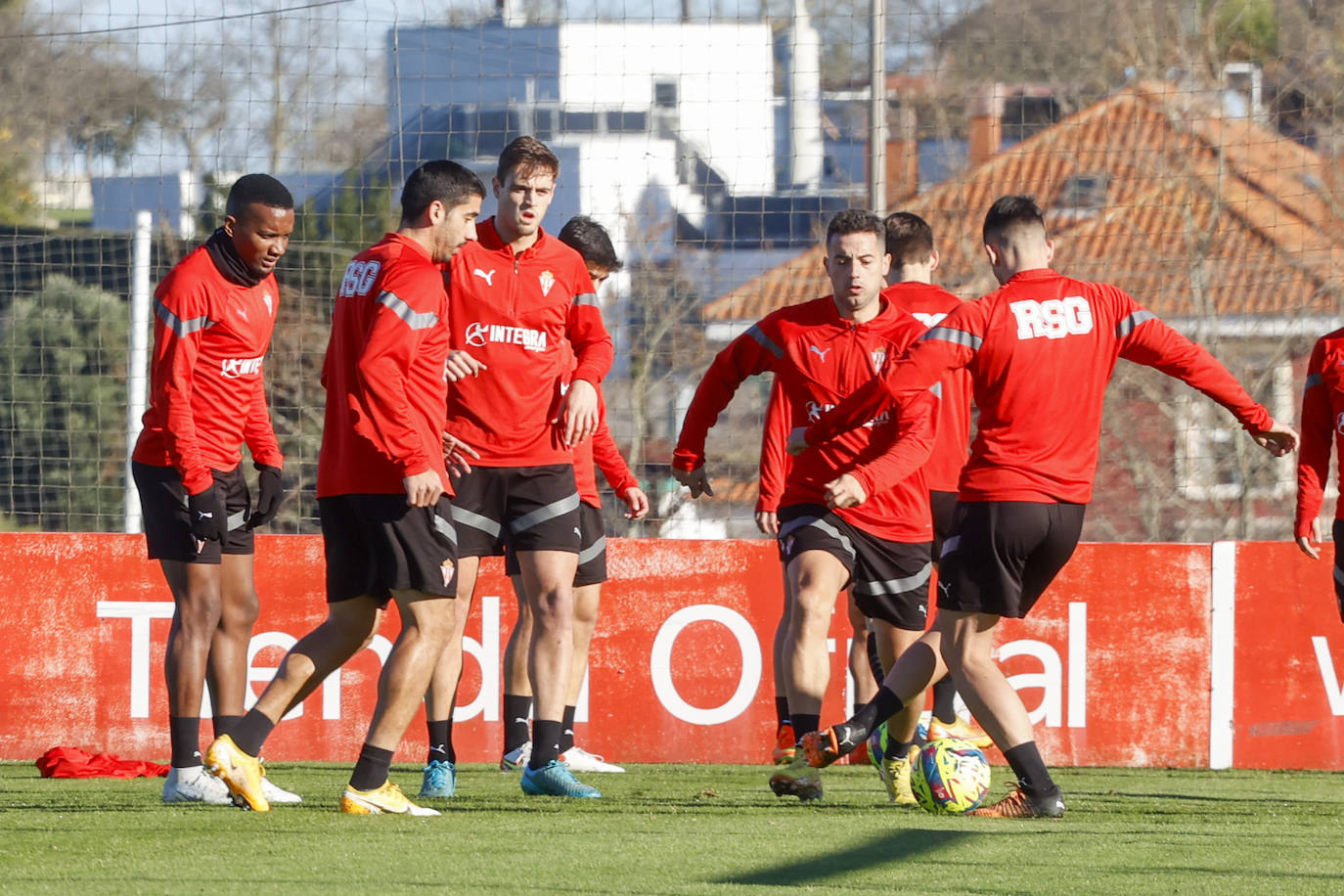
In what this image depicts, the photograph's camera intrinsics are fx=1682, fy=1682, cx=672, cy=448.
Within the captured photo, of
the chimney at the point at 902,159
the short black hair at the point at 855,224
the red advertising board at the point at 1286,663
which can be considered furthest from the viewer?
the chimney at the point at 902,159

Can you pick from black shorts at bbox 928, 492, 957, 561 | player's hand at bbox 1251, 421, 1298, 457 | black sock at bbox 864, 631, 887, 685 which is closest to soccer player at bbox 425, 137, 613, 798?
black shorts at bbox 928, 492, 957, 561

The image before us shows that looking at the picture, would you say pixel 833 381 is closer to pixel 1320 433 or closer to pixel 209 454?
pixel 1320 433

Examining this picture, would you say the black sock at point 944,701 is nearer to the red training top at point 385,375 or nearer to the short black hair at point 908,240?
the short black hair at point 908,240

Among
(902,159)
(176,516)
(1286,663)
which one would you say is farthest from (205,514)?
(902,159)

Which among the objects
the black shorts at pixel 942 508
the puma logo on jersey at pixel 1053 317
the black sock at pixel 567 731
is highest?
the puma logo on jersey at pixel 1053 317

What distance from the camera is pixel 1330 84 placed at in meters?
13.5

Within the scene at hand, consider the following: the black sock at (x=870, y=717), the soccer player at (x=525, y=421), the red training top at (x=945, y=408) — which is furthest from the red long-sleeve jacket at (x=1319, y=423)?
the soccer player at (x=525, y=421)

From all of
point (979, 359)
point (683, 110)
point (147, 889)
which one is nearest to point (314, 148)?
point (683, 110)

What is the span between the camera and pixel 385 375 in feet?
16.8

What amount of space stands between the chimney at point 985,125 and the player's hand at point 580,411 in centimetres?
629

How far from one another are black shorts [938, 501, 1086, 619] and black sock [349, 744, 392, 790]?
1.92m

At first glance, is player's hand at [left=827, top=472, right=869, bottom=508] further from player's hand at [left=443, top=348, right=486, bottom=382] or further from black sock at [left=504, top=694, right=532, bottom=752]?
black sock at [left=504, top=694, right=532, bottom=752]

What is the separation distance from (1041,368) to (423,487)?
6.82 ft

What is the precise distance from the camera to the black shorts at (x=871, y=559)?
6.12 metres
